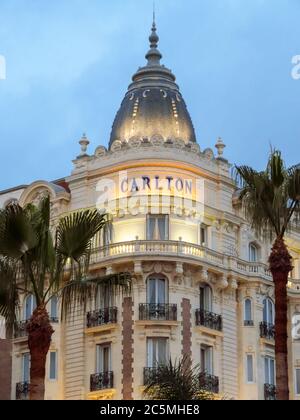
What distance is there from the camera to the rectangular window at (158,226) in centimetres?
5503

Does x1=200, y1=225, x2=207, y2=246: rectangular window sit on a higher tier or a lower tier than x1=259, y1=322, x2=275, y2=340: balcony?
higher

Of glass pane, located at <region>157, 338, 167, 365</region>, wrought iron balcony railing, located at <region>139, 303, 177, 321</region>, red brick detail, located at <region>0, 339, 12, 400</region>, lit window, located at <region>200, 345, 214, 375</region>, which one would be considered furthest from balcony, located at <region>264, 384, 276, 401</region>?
red brick detail, located at <region>0, 339, 12, 400</region>

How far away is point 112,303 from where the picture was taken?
54031 mm

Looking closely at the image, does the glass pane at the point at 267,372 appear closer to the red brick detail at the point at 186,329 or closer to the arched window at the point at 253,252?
the red brick detail at the point at 186,329

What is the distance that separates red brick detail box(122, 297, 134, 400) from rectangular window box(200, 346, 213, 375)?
12.6 ft

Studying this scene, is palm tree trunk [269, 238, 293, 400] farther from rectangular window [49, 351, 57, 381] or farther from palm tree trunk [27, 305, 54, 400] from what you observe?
rectangular window [49, 351, 57, 381]

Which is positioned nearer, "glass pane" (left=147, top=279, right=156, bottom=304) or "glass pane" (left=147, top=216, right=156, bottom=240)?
"glass pane" (left=147, top=279, right=156, bottom=304)

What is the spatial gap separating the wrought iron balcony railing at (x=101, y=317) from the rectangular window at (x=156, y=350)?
79.7 inches

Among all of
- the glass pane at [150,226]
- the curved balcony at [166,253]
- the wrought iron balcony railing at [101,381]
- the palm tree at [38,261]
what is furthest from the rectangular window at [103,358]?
the palm tree at [38,261]

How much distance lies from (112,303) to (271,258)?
746 inches

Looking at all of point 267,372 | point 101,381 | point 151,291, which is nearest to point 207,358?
point 267,372

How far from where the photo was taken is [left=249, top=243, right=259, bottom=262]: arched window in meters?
59.5

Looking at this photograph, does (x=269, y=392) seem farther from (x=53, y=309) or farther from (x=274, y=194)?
(x=274, y=194)
